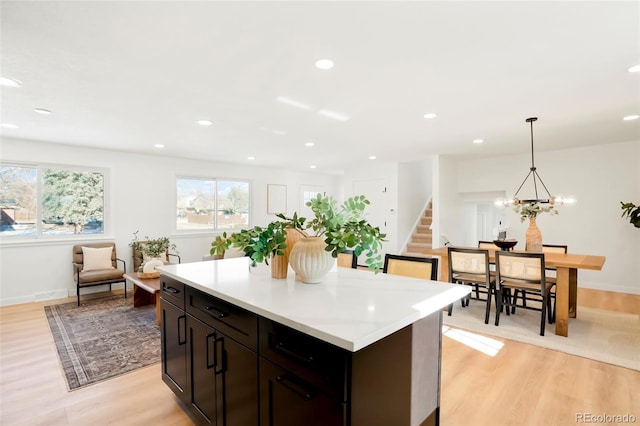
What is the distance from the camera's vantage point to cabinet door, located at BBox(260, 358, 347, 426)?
1073 millimetres

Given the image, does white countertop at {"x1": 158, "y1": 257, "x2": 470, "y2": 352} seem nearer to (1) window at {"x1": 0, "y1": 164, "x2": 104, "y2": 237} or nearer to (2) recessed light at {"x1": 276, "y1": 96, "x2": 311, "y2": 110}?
(2) recessed light at {"x1": 276, "y1": 96, "x2": 311, "y2": 110}

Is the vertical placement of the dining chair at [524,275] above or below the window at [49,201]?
below

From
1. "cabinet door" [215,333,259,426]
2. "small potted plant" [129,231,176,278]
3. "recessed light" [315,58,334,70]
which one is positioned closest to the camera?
"cabinet door" [215,333,259,426]

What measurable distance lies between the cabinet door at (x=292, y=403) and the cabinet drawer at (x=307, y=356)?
29 millimetres

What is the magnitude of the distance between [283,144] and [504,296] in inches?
A: 148

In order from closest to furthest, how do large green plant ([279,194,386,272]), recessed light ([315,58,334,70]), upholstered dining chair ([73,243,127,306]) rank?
large green plant ([279,194,386,272])
recessed light ([315,58,334,70])
upholstered dining chair ([73,243,127,306])

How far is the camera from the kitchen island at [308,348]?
3.55 feet

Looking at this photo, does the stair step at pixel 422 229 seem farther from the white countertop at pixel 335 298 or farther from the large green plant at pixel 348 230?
the large green plant at pixel 348 230

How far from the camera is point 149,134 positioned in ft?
14.1

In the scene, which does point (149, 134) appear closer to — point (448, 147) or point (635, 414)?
point (448, 147)

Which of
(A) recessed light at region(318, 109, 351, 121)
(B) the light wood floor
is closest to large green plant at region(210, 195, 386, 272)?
(B) the light wood floor

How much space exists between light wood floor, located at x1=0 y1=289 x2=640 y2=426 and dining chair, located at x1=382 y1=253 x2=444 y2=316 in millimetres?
885

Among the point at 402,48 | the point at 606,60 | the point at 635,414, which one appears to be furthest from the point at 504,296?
the point at 402,48

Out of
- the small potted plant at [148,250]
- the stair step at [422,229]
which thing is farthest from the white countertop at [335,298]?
the stair step at [422,229]
